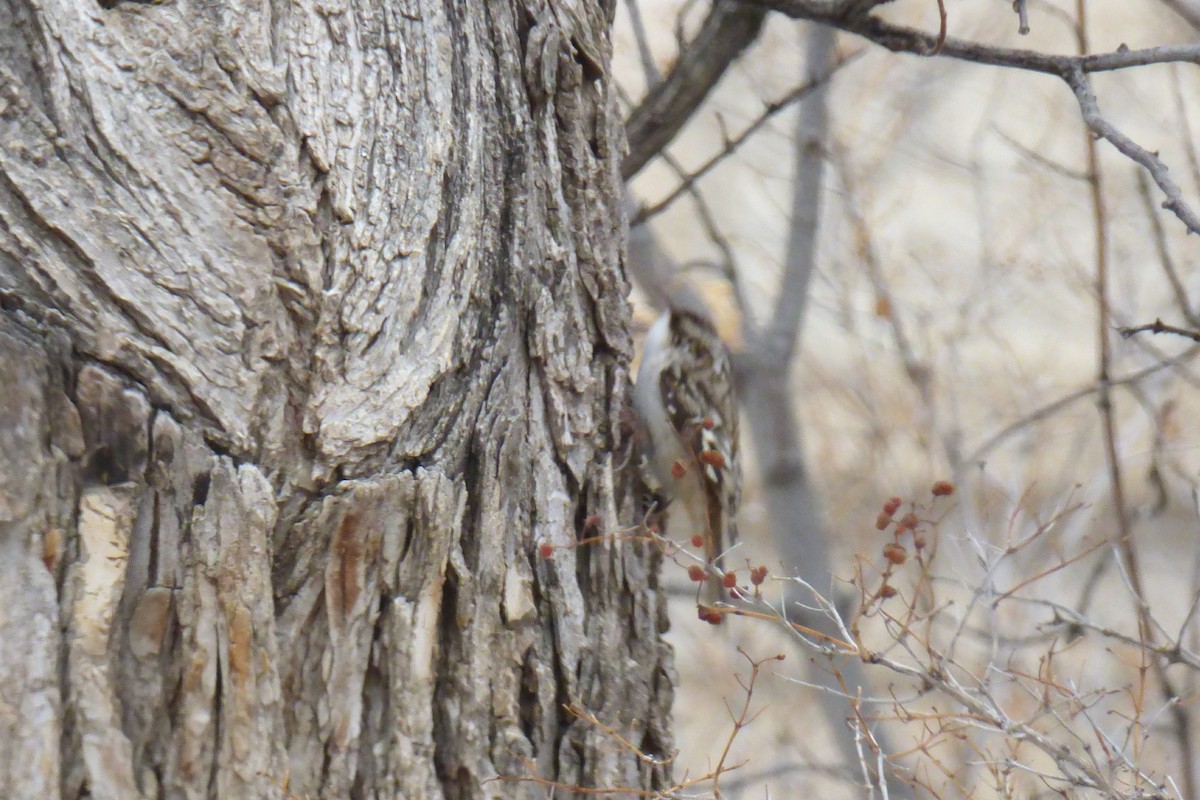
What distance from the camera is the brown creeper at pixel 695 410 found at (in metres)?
3.17

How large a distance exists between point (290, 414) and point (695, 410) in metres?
1.85

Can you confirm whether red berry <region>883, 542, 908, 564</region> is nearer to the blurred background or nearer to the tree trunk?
the tree trunk

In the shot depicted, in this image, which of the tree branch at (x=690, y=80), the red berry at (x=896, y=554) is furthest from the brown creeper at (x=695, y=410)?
the red berry at (x=896, y=554)

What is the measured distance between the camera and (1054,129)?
20.2 ft

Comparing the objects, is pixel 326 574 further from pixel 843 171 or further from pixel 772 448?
pixel 843 171

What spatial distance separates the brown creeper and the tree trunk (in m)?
1.16

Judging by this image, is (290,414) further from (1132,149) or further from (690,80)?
(690,80)

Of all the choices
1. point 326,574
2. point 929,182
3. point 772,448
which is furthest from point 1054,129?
point 326,574

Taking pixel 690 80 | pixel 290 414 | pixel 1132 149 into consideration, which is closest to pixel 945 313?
pixel 690 80

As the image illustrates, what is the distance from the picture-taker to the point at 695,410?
3.37 m

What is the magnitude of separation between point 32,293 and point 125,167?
8.5 inches

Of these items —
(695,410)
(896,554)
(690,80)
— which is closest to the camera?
(896,554)

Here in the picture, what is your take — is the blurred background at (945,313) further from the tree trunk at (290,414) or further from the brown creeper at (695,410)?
the tree trunk at (290,414)

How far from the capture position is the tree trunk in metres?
1.49
